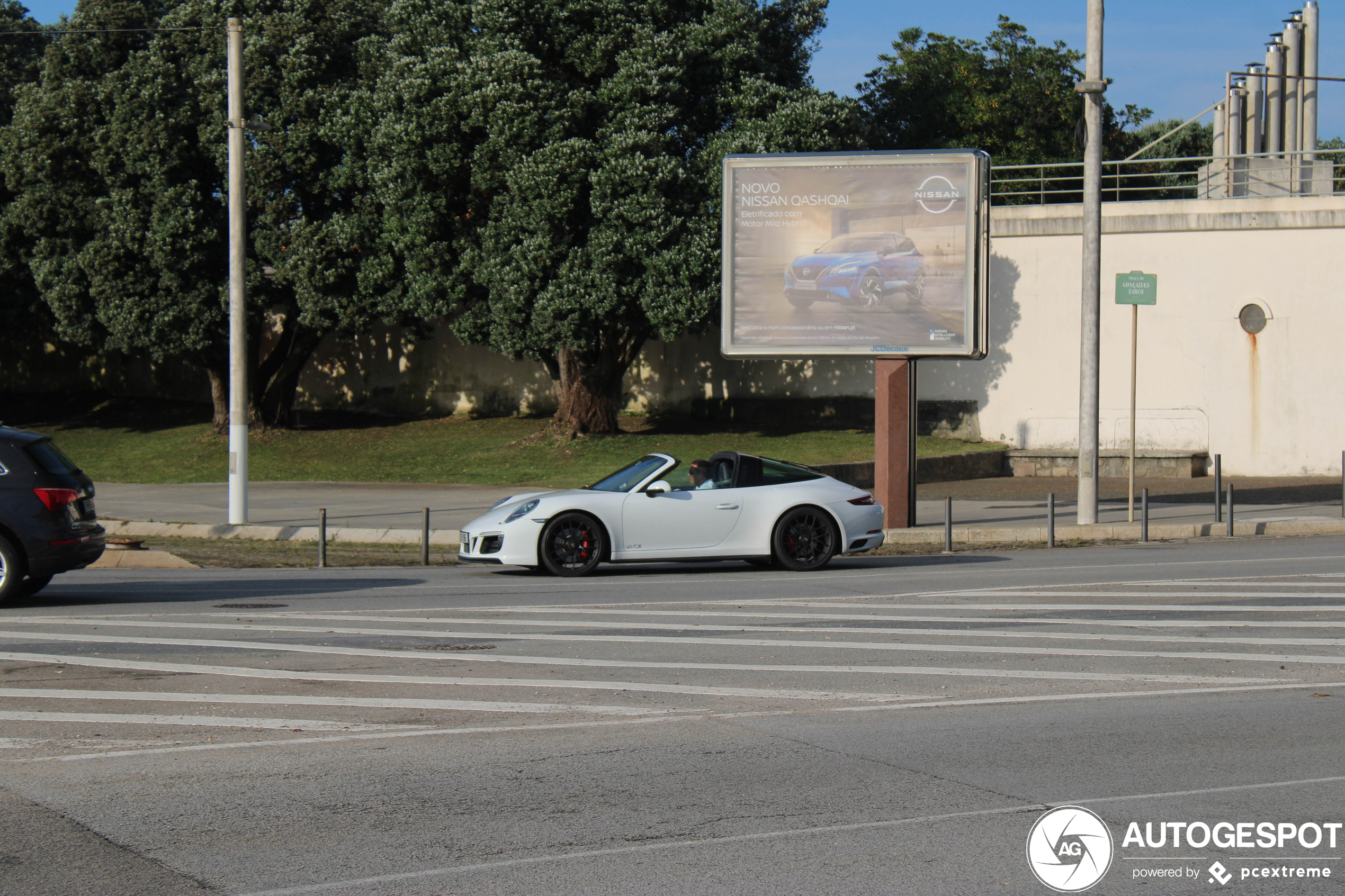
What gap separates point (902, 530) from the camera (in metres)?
18.9

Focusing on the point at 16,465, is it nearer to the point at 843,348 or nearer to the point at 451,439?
the point at 843,348

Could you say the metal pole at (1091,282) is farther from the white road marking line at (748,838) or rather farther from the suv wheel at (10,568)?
the suv wheel at (10,568)

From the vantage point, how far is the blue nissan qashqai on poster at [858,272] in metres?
19.2

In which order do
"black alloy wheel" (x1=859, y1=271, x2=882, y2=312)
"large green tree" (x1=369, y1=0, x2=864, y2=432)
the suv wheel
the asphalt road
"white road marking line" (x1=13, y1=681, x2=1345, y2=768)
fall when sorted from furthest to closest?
1. "large green tree" (x1=369, y1=0, x2=864, y2=432)
2. "black alloy wheel" (x1=859, y1=271, x2=882, y2=312)
3. the suv wheel
4. "white road marking line" (x1=13, y1=681, x2=1345, y2=768)
5. the asphalt road

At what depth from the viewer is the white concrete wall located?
29.5m

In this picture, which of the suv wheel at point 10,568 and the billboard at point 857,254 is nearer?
the suv wheel at point 10,568

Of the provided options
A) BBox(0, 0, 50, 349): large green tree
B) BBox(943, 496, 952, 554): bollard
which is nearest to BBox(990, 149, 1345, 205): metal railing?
BBox(943, 496, 952, 554): bollard

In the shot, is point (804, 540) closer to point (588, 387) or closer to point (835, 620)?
point (835, 620)

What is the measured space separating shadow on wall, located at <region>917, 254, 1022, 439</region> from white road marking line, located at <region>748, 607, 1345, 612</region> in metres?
20.4

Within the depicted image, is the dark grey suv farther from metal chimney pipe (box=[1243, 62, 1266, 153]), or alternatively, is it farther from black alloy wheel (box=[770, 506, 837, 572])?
metal chimney pipe (box=[1243, 62, 1266, 153])

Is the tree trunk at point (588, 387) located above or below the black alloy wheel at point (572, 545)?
above

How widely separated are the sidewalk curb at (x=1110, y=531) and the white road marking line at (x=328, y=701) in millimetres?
11146

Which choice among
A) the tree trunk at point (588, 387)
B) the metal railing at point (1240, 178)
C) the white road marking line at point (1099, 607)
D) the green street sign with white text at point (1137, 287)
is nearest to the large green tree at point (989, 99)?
the metal railing at point (1240, 178)

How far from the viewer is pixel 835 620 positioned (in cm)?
1093
